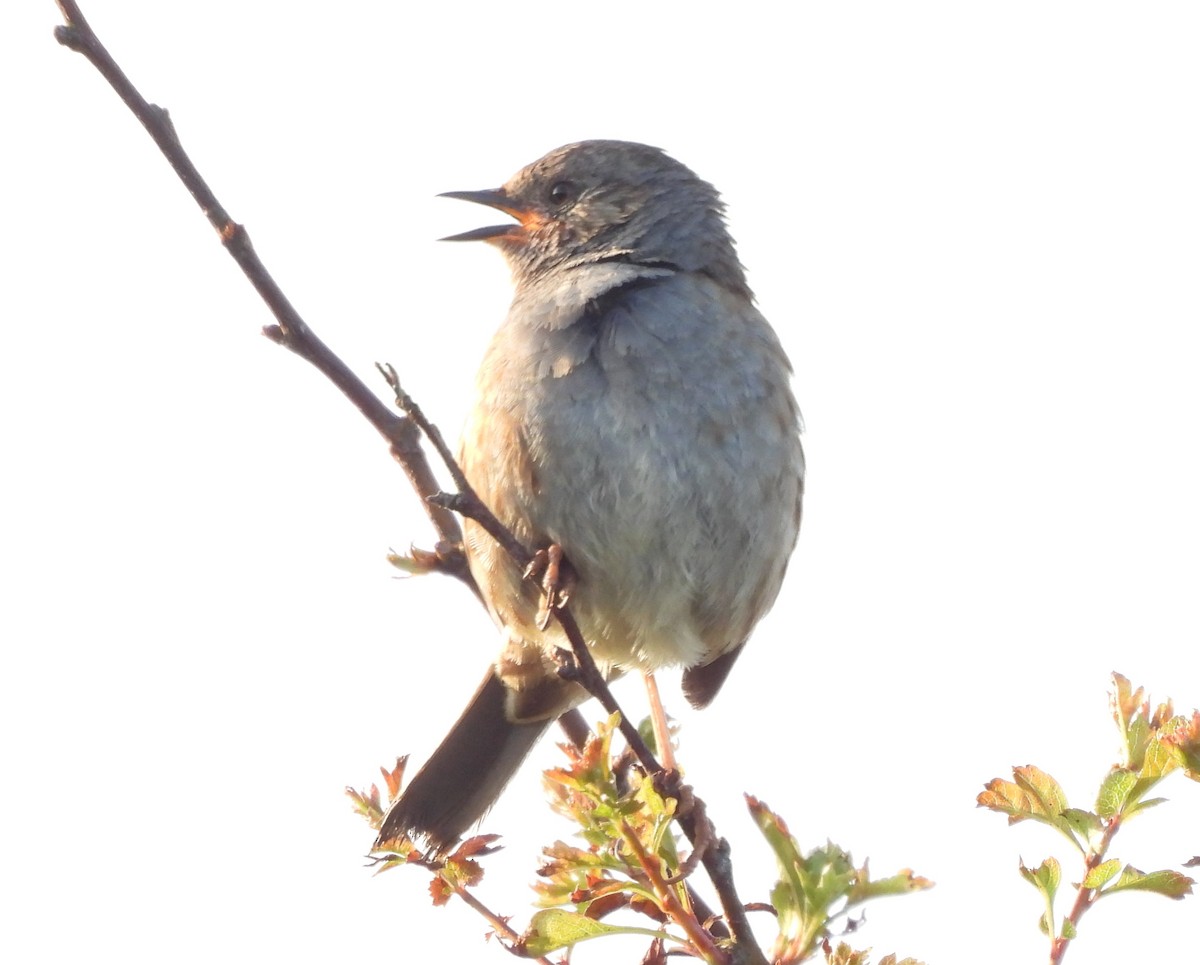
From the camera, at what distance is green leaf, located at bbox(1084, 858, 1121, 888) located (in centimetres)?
335

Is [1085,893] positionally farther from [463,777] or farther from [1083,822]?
[463,777]

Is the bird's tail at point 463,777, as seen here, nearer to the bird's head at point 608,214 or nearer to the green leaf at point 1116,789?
the bird's head at point 608,214

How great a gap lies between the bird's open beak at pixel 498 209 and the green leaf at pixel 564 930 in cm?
305

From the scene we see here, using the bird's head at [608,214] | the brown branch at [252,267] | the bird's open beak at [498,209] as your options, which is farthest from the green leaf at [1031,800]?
the bird's open beak at [498,209]

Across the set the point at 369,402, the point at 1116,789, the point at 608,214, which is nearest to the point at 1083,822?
the point at 1116,789

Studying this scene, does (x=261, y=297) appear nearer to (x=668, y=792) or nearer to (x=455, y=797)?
(x=668, y=792)

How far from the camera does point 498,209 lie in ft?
20.7

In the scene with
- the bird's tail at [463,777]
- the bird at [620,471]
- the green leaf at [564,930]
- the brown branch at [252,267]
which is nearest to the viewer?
the brown branch at [252,267]

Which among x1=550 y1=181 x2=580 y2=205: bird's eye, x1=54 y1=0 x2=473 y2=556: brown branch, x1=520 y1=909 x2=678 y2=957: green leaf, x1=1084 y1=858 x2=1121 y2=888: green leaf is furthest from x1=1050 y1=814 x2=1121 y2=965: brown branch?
x1=550 y1=181 x2=580 y2=205: bird's eye

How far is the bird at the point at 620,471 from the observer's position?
489cm

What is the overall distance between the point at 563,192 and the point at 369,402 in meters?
2.84

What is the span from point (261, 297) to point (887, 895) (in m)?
1.91

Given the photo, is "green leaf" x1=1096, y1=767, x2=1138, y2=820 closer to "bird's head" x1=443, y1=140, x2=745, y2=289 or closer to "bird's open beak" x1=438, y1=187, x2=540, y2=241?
"bird's head" x1=443, y1=140, x2=745, y2=289

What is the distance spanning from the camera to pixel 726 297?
5.55 metres
